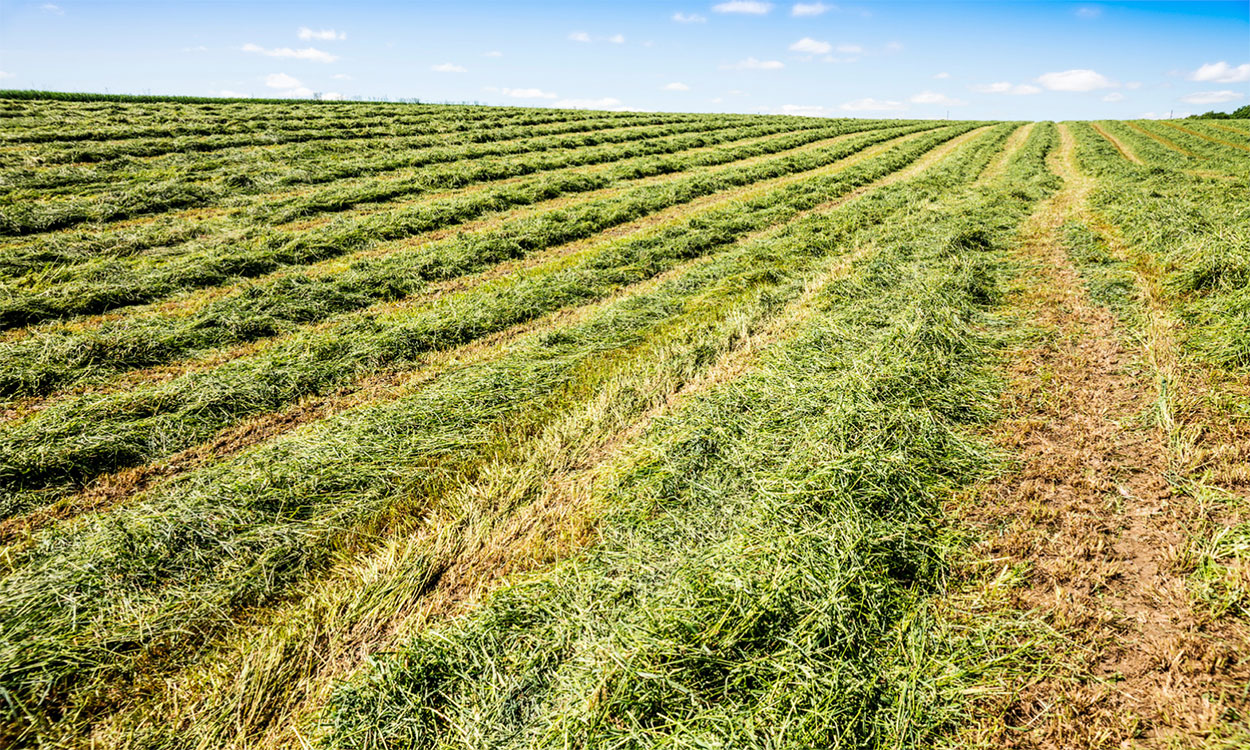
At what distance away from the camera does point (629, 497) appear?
408 centimetres

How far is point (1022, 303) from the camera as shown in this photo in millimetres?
7438

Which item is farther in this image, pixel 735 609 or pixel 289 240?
pixel 289 240

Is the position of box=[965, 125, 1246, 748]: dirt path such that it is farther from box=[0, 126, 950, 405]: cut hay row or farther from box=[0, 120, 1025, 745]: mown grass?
box=[0, 126, 950, 405]: cut hay row

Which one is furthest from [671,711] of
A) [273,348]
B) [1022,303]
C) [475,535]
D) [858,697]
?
[1022,303]

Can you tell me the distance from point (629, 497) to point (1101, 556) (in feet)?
10.6

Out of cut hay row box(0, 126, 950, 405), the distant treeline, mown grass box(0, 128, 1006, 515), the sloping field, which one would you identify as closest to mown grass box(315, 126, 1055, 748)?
the sloping field

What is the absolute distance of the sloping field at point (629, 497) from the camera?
8.77 ft

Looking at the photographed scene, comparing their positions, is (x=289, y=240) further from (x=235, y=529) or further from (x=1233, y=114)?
(x=1233, y=114)

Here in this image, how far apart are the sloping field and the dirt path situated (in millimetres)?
25

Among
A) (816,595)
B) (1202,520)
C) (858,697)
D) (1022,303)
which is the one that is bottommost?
(858,697)

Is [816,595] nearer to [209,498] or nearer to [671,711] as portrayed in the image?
[671,711]

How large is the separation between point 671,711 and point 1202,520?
3.96 m

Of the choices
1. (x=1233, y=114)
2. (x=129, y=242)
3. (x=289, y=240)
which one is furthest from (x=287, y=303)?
(x=1233, y=114)

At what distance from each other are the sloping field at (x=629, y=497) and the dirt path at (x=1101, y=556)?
2 centimetres
